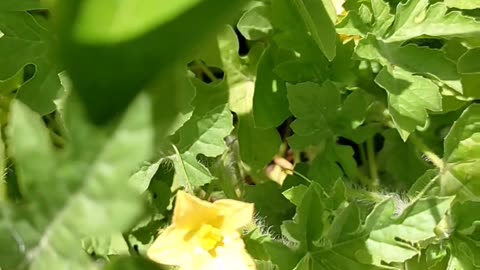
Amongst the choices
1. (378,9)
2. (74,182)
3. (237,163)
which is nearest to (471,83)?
(378,9)

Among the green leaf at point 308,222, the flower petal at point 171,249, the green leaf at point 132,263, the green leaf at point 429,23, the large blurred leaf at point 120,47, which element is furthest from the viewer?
the green leaf at point 429,23

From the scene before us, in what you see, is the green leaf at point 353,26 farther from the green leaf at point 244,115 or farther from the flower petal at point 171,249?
the flower petal at point 171,249

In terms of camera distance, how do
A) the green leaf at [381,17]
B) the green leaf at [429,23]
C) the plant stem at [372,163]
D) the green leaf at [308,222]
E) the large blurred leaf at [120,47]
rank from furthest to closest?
1. the plant stem at [372,163]
2. the green leaf at [381,17]
3. the green leaf at [429,23]
4. the green leaf at [308,222]
5. the large blurred leaf at [120,47]

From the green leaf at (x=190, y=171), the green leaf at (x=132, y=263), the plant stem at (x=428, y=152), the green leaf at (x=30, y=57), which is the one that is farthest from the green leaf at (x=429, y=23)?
the green leaf at (x=132, y=263)

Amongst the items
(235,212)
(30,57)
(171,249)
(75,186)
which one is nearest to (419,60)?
(235,212)

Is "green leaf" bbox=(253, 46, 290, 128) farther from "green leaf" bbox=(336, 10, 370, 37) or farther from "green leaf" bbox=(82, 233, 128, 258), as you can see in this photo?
"green leaf" bbox=(82, 233, 128, 258)

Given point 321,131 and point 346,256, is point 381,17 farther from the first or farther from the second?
point 346,256

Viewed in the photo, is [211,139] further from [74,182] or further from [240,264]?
[74,182]
